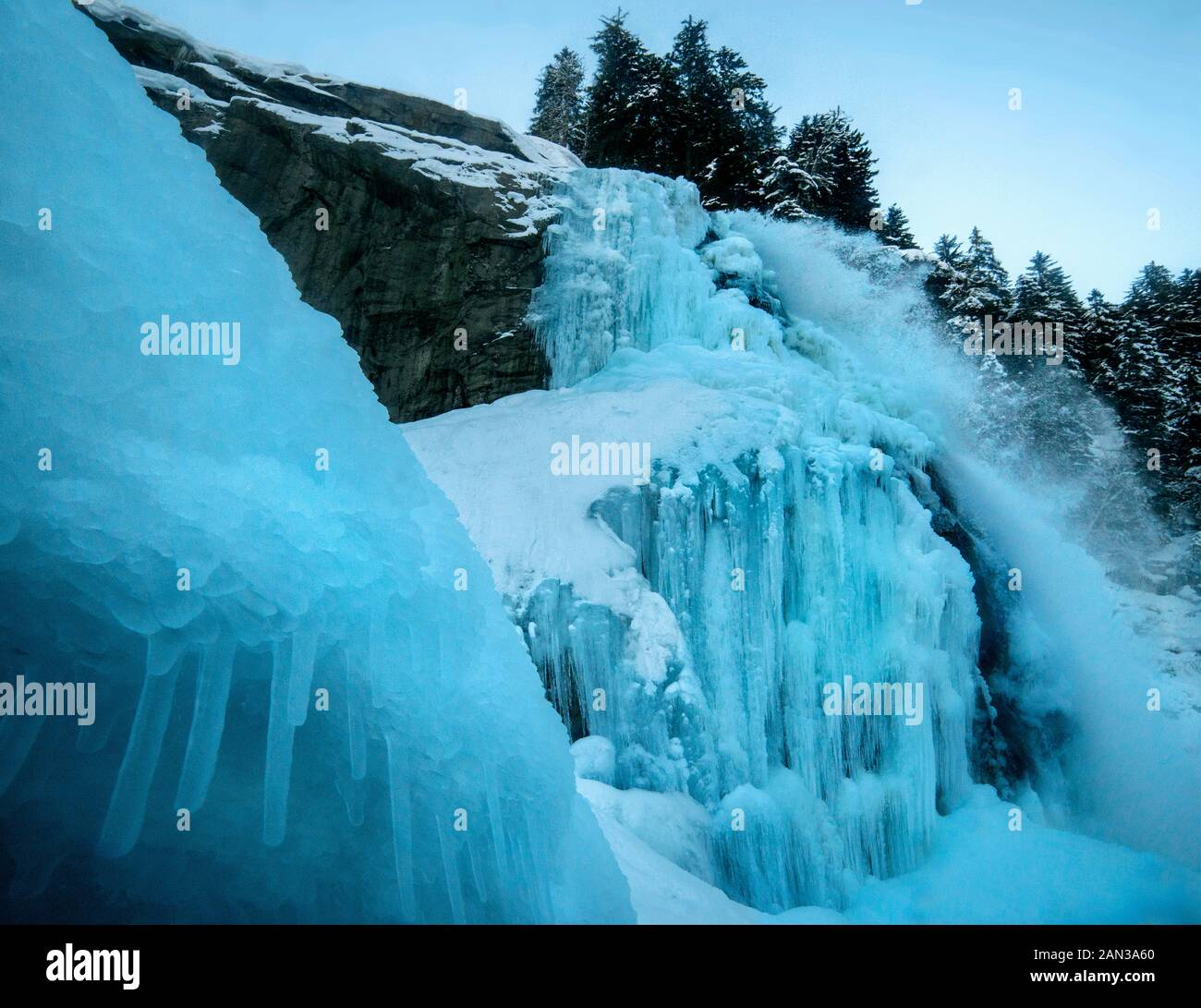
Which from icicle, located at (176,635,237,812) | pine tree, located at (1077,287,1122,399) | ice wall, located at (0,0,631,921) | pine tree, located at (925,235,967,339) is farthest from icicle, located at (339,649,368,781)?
pine tree, located at (1077,287,1122,399)

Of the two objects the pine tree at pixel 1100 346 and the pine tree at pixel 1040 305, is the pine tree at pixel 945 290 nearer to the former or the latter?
the pine tree at pixel 1040 305

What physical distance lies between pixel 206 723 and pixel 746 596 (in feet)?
18.0

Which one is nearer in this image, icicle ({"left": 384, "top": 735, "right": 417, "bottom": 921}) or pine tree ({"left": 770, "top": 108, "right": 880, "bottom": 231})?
icicle ({"left": 384, "top": 735, "right": 417, "bottom": 921})

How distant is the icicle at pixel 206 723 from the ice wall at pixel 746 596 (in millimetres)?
4101

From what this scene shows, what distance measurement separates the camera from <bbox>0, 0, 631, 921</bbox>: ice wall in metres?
2.03

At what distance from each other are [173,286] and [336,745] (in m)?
1.66

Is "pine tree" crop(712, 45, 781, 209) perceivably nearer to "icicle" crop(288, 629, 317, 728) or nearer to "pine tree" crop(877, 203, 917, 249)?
"pine tree" crop(877, 203, 917, 249)

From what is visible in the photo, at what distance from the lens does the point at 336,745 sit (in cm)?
240

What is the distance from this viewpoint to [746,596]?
6922mm

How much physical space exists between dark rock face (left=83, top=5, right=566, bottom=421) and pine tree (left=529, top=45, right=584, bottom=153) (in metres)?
9.35

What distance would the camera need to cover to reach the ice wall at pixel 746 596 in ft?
20.1

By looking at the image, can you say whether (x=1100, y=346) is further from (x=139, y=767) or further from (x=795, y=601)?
(x=139, y=767)

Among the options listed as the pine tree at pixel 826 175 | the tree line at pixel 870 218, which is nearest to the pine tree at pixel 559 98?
the tree line at pixel 870 218
